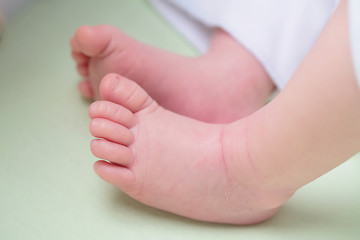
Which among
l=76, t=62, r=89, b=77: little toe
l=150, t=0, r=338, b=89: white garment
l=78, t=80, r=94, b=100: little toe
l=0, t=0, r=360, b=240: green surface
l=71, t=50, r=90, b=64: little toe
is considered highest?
l=150, t=0, r=338, b=89: white garment

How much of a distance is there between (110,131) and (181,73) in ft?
0.68

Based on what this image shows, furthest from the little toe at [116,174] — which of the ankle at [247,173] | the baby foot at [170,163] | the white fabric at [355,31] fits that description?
the white fabric at [355,31]

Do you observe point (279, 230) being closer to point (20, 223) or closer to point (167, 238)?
point (167, 238)

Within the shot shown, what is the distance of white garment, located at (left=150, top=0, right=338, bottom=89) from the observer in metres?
0.80

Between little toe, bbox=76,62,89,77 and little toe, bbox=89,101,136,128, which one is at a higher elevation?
little toe, bbox=76,62,89,77

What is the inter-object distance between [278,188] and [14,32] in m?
0.60

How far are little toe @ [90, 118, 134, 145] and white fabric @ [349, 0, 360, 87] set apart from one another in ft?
0.97

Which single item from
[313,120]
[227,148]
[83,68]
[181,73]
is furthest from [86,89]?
[313,120]

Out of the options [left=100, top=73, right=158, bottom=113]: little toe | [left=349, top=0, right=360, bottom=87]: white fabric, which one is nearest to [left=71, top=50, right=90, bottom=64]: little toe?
[left=100, top=73, right=158, bottom=113]: little toe

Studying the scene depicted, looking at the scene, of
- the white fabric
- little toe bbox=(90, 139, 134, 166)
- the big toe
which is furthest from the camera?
the big toe

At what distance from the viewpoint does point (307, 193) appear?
0.74m

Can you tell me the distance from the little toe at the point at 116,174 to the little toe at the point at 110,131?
33 mm

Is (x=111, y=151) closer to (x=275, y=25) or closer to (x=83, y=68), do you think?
(x=83, y=68)

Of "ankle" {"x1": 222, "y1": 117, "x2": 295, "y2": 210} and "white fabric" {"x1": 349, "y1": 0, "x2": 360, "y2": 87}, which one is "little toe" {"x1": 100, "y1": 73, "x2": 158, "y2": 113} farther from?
"white fabric" {"x1": 349, "y1": 0, "x2": 360, "y2": 87}
